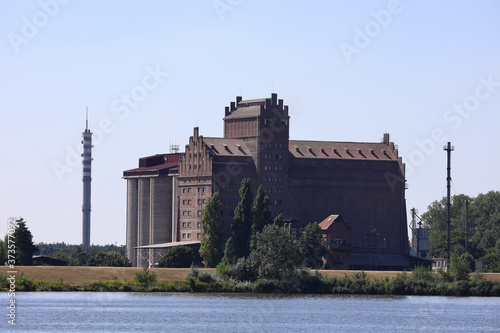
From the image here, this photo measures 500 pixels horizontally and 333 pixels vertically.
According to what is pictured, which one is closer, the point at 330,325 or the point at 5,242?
→ the point at 330,325

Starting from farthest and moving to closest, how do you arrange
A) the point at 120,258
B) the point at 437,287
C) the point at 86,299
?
1. the point at 120,258
2. the point at 437,287
3. the point at 86,299

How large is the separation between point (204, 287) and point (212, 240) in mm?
45950

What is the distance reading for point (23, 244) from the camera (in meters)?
167

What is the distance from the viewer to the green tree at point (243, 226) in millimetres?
179500

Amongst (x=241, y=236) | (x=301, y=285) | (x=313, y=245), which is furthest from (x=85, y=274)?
(x=313, y=245)

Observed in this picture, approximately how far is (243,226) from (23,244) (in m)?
32.7

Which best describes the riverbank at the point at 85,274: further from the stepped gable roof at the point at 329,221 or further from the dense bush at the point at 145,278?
the stepped gable roof at the point at 329,221

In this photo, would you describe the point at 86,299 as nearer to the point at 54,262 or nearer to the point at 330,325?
the point at 330,325

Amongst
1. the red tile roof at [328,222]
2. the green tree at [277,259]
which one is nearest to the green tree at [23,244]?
the green tree at [277,259]

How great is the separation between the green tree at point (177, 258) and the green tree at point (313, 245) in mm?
17783

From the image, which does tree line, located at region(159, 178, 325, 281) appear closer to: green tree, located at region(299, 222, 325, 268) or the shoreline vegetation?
green tree, located at region(299, 222, 325, 268)

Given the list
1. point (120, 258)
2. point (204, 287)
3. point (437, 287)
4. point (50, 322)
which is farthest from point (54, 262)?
point (50, 322)

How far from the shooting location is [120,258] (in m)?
200

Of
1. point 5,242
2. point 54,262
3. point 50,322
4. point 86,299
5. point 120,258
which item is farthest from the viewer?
point 120,258
